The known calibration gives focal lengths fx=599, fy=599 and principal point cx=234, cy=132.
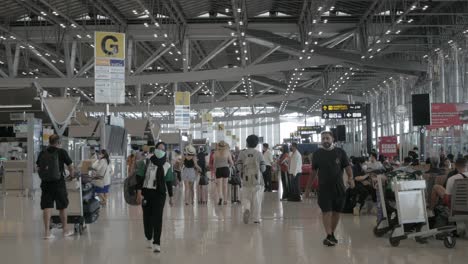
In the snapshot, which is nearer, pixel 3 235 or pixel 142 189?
pixel 142 189

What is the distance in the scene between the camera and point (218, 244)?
840 centimetres

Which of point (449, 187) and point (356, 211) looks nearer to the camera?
point (449, 187)

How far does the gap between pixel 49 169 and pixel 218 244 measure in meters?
2.77

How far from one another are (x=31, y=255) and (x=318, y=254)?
365 centimetres

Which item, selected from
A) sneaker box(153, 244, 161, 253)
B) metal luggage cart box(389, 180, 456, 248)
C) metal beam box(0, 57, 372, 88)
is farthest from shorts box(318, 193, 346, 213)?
metal beam box(0, 57, 372, 88)

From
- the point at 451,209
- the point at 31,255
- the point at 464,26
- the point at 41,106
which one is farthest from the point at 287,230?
the point at 464,26

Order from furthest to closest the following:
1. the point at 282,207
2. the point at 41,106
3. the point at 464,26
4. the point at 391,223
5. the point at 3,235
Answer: the point at 464,26 < the point at 41,106 < the point at 282,207 < the point at 3,235 < the point at 391,223

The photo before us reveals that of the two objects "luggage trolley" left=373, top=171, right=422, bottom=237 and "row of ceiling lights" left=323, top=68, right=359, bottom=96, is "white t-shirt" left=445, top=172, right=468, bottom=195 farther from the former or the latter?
"row of ceiling lights" left=323, top=68, right=359, bottom=96

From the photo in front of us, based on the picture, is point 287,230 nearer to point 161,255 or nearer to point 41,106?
point 161,255

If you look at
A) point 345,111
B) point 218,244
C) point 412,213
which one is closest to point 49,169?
point 218,244

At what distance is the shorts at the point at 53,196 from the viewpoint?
8.94 m

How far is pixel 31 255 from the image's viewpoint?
7.64 meters

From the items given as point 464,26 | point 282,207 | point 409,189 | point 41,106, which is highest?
point 464,26

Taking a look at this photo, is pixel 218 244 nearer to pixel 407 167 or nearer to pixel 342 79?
pixel 407 167
